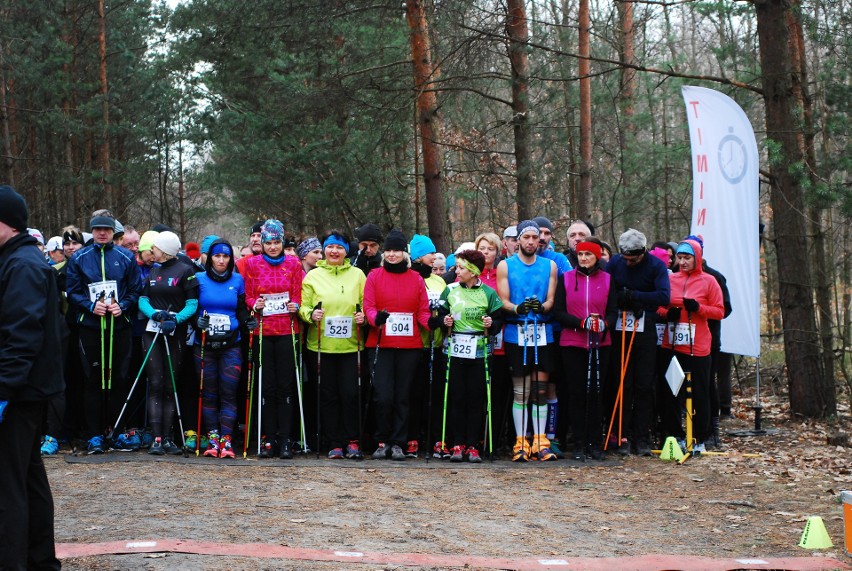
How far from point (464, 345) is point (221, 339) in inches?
94.8

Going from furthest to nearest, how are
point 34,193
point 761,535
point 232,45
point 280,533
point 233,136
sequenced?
point 34,193 → point 233,136 → point 232,45 → point 761,535 → point 280,533

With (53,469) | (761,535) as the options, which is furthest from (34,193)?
→ (761,535)

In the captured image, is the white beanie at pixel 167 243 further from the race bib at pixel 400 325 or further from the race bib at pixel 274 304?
the race bib at pixel 400 325

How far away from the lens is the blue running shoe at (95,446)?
956 centimetres

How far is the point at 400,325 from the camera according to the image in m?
9.66

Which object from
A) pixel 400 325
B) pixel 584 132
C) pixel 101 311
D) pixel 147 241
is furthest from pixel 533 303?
pixel 584 132

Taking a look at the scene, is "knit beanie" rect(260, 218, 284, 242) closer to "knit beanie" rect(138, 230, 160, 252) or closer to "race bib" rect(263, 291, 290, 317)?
"race bib" rect(263, 291, 290, 317)

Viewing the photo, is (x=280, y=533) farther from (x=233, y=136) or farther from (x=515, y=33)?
(x=233, y=136)

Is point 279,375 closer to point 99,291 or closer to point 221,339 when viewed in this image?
point 221,339

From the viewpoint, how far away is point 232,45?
16859 millimetres

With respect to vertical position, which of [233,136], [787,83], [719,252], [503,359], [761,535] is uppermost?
[233,136]

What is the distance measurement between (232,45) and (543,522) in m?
12.2

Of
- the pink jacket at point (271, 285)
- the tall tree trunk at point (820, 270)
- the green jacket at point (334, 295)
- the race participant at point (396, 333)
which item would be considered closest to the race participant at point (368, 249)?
the green jacket at point (334, 295)

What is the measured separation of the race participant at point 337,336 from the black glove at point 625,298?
2.60 m
